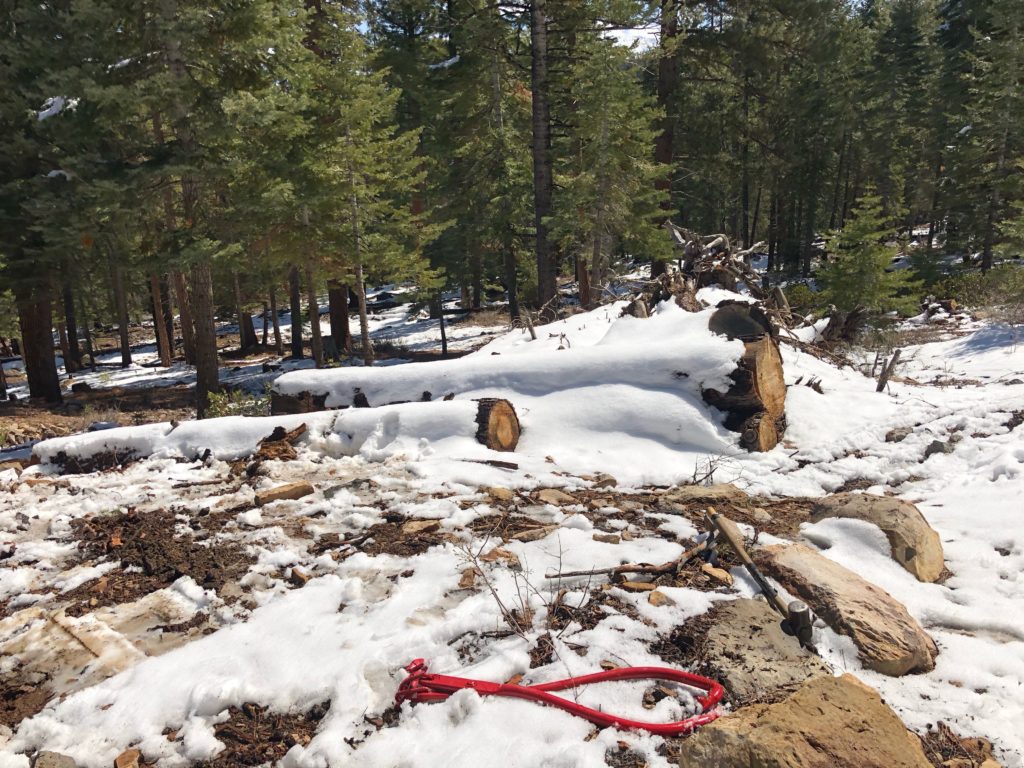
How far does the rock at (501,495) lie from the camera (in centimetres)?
466

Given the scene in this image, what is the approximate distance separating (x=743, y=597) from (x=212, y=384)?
1169 centimetres

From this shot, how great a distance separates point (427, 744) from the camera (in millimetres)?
2291

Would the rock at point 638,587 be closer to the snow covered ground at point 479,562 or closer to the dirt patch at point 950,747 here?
the snow covered ground at point 479,562

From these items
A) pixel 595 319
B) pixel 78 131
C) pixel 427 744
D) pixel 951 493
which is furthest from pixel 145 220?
pixel 951 493

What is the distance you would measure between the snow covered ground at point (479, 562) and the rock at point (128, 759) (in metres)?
0.09

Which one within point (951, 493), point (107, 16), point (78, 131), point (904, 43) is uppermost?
point (904, 43)

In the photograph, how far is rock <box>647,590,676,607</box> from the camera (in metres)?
3.13

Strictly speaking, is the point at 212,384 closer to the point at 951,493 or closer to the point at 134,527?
the point at 134,527

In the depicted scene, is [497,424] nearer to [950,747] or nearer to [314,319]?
[950,747]

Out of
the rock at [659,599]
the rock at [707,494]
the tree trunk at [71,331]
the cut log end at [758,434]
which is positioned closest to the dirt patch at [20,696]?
the rock at [659,599]

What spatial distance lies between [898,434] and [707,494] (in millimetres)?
2958

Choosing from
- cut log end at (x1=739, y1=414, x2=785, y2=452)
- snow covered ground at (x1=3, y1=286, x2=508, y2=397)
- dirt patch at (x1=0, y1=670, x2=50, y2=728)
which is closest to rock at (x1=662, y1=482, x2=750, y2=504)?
cut log end at (x1=739, y1=414, x2=785, y2=452)

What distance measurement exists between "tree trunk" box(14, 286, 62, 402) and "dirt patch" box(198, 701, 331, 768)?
16.4m

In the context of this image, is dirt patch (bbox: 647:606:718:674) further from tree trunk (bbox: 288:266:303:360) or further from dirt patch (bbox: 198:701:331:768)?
tree trunk (bbox: 288:266:303:360)
